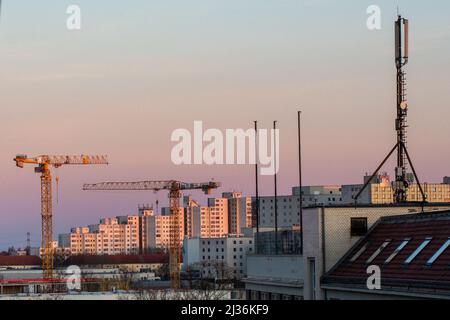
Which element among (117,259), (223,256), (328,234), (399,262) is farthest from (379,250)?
(117,259)

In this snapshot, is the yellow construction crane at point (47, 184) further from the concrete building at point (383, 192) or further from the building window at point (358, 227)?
the building window at point (358, 227)

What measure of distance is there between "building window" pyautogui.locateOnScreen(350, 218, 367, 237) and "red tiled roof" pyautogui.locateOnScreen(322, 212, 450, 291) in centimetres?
27

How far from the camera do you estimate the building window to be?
3062 centimetres

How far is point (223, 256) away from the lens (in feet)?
504

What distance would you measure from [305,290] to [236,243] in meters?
122

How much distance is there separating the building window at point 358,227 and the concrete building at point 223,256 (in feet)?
353

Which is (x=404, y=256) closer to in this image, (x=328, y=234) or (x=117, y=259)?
(x=328, y=234)

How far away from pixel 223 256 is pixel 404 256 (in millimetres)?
127818

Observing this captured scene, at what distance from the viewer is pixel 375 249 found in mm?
29062

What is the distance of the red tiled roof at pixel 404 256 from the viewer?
23.9 meters

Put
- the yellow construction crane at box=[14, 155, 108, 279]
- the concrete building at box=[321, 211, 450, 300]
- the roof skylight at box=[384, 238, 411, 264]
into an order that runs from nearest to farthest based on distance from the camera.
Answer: the concrete building at box=[321, 211, 450, 300]
the roof skylight at box=[384, 238, 411, 264]
the yellow construction crane at box=[14, 155, 108, 279]

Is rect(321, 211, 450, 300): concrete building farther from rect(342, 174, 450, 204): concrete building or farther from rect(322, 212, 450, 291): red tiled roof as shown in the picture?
rect(342, 174, 450, 204): concrete building

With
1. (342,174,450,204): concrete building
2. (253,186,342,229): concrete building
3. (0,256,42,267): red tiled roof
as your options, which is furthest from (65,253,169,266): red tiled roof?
(342,174,450,204): concrete building
